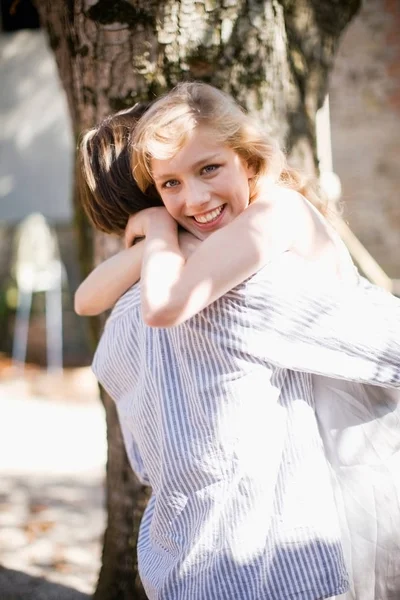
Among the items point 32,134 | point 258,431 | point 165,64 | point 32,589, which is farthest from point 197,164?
point 32,134

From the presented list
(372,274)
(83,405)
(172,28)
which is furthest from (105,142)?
(83,405)

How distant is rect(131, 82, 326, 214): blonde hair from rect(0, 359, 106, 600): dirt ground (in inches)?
95.1

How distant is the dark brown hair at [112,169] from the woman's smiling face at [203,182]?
6.0 inches

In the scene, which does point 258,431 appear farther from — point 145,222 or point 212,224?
point 145,222

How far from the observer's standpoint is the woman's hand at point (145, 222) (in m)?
2.13

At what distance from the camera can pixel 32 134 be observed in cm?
978

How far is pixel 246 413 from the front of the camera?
6.29 feet

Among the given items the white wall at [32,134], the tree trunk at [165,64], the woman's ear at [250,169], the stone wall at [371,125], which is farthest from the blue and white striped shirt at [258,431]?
the white wall at [32,134]

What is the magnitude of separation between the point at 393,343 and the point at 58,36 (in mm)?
1865

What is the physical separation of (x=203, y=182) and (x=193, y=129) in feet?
0.45

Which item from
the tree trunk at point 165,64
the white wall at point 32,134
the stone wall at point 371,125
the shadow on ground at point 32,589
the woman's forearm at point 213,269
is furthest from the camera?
the white wall at point 32,134

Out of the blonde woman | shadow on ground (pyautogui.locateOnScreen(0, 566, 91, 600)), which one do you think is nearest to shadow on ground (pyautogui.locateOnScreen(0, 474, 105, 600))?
shadow on ground (pyautogui.locateOnScreen(0, 566, 91, 600))

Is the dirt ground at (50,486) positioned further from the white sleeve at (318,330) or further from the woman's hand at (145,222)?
the white sleeve at (318,330)

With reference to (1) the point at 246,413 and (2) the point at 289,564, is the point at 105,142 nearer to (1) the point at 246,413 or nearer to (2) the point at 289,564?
(1) the point at 246,413
